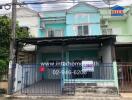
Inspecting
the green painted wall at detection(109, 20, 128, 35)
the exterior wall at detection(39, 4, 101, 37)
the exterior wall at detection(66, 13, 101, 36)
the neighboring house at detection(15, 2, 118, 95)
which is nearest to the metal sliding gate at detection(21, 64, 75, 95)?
the neighboring house at detection(15, 2, 118, 95)

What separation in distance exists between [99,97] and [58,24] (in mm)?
11849

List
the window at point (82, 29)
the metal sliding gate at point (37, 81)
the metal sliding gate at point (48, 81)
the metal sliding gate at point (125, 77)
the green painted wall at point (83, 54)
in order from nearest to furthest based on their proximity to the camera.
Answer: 1. the metal sliding gate at point (48, 81)
2. the metal sliding gate at point (37, 81)
3. the metal sliding gate at point (125, 77)
4. the green painted wall at point (83, 54)
5. the window at point (82, 29)

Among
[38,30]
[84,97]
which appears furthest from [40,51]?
[84,97]

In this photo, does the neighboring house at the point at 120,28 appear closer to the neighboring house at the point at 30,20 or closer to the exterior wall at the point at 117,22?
the exterior wall at the point at 117,22

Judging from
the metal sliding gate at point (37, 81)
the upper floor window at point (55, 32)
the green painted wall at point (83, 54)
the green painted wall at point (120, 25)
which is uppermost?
the green painted wall at point (120, 25)

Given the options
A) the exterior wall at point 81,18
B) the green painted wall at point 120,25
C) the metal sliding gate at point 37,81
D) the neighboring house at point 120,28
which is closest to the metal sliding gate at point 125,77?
the neighboring house at point 120,28

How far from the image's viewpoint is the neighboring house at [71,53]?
1323cm

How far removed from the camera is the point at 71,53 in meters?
20.8

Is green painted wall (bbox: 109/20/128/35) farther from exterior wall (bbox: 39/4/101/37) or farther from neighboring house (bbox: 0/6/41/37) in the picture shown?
neighboring house (bbox: 0/6/41/37)

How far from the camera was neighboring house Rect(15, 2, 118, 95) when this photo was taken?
13234mm

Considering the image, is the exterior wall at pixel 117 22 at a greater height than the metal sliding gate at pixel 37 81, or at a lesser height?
greater

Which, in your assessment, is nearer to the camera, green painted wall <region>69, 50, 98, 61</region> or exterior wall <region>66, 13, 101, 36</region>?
green painted wall <region>69, 50, 98, 61</region>

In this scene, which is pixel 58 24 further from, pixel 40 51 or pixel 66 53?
pixel 66 53

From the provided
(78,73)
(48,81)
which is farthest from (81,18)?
(78,73)
